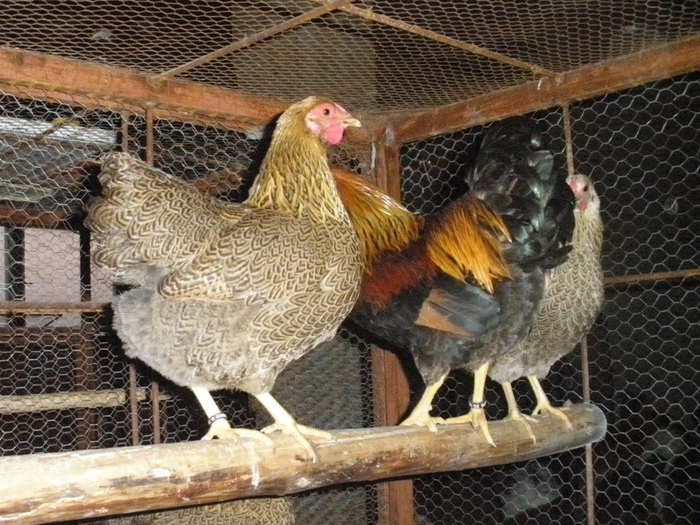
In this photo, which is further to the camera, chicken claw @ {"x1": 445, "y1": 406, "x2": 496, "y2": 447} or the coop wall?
the coop wall

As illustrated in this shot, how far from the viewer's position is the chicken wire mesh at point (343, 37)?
218cm

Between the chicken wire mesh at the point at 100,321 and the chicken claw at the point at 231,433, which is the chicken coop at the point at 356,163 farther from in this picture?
the chicken claw at the point at 231,433

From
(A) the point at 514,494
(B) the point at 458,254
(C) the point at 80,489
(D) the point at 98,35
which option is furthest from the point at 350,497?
(D) the point at 98,35

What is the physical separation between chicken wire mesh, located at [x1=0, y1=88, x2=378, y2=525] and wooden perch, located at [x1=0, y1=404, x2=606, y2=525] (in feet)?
3.69

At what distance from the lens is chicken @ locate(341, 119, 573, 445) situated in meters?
2.46

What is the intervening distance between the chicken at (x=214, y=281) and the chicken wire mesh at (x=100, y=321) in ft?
2.96

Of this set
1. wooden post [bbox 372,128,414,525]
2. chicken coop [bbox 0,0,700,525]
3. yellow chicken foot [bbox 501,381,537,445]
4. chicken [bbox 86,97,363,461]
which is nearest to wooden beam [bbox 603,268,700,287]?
chicken coop [bbox 0,0,700,525]

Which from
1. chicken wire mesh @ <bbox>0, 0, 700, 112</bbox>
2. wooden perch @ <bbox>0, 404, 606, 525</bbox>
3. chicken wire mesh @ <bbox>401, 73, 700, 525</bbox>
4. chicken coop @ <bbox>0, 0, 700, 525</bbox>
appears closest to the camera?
wooden perch @ <bbox>0, 404, 606, 525</bbox>

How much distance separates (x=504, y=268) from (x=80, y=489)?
161cm

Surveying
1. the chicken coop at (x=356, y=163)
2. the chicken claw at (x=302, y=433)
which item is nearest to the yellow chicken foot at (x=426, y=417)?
the chicken coop at (x=356, y=163)

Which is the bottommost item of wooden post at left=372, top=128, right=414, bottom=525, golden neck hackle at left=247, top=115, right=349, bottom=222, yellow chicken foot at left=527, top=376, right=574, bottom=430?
wooden post at left=372, top=128, right=414, bottom=525

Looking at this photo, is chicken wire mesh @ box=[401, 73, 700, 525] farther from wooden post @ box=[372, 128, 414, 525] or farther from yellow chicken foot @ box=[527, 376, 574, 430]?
yellow chicken foot @ box=[527, 376, 574, 430]

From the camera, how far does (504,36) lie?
8.32 feet

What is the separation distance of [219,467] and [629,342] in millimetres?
3025
